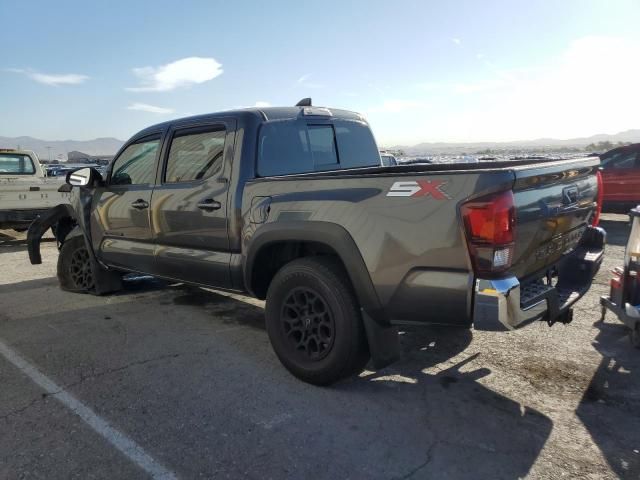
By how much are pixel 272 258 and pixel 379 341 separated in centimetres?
112

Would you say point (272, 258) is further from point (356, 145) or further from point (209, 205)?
point (356, 145)

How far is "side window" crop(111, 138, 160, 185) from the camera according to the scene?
4816mm

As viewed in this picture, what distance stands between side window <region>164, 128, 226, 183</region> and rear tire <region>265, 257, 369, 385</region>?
119cm

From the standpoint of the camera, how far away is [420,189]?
9.25 feet

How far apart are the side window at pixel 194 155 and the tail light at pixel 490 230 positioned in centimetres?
214

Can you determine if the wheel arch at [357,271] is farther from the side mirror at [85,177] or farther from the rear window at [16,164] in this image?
the rear window at [16,164]

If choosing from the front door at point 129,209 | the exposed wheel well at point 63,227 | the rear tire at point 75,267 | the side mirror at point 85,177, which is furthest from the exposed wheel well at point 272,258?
the exposed wheel well at point 63,227

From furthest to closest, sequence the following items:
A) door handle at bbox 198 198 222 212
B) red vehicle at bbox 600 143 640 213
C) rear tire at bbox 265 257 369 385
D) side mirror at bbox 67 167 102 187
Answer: red vehicle at bbox 600 143 640 213, side mirror at bbox 67 167 102 187, door handle at bbox 198 198 222 212, rear tire at bbox 265 257 369 385

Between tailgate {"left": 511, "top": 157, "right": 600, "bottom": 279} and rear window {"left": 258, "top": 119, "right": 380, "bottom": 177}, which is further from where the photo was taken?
rear window {"left": 258, "top": 119, "right": 380, "bottom": 177}

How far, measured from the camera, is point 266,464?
2.63 metres

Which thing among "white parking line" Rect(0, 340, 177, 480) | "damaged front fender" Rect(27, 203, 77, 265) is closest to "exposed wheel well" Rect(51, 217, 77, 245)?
"damaged front fender" Rect(27, 203, 77, 265)

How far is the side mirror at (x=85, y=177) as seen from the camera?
5.27 m

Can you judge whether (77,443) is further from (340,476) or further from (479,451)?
(479,451)

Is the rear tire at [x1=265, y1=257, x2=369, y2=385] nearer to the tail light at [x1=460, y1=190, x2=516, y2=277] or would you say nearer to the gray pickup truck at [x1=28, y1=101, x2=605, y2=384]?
the gray pickup truck at [x1=28, y1=101, x2=605, y2=384]
